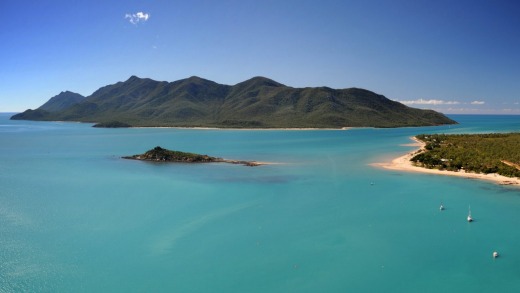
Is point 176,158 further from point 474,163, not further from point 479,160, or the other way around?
point 479,160

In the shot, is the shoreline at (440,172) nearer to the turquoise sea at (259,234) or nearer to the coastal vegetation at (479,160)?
the coastal vegetation at (479,160)

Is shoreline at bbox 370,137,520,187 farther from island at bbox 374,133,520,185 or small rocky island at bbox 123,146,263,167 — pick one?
small rocky island at bbox 123,146,263,167

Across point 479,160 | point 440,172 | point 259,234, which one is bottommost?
point 259,234

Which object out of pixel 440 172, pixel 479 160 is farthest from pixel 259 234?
pixel 479 160

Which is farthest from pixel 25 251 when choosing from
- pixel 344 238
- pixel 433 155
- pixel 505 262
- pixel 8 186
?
pixel 433 155

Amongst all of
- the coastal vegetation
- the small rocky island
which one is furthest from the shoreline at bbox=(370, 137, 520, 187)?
the small rocky island

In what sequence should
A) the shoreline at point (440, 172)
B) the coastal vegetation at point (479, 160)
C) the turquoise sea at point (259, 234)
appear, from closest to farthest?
the turquoise sea at point (259, 234) → the shoreline at point (440, 172) → the coastal vegetation at point (479, 160)

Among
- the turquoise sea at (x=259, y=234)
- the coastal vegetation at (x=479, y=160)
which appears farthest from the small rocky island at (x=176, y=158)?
the coastal vegetation at (x=479, y=160)

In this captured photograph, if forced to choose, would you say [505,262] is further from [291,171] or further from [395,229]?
[291,171]
